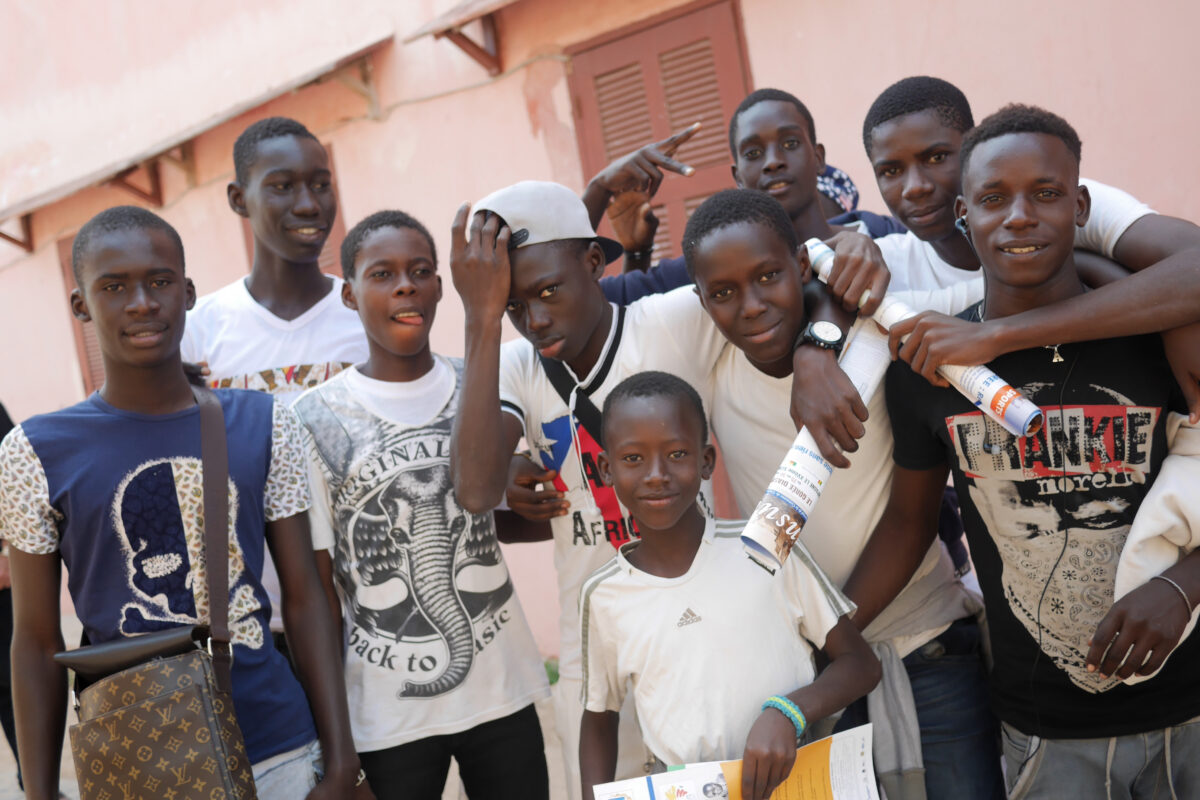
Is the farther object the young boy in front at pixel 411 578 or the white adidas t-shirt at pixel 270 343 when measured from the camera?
the white adidas t-shirt at pixel 270 343

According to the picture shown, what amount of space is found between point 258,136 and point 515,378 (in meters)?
1.24

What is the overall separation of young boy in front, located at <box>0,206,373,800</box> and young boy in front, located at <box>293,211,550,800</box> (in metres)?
0.17

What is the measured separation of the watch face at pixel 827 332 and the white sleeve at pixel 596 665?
2.19ft

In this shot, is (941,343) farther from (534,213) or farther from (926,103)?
(534,213)

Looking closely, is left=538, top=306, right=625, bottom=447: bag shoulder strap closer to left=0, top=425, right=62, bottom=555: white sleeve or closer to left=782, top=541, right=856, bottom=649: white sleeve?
left=782, top=541, right=856, bottom=649: white sleeve

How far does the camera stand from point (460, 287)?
7.41 feet

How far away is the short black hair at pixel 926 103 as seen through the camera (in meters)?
2.34

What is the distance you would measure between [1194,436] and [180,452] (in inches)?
76.4

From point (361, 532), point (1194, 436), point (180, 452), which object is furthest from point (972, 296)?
point (180, 452)

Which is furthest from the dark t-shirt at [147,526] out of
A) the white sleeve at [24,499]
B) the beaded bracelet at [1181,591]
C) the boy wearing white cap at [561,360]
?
the beaded bracelet at [1181,591]

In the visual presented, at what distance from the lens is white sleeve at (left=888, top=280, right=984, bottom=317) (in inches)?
86.8

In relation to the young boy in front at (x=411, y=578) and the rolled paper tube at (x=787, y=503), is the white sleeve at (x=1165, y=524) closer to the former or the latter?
the rolled paper tube at (x=787, y=503)

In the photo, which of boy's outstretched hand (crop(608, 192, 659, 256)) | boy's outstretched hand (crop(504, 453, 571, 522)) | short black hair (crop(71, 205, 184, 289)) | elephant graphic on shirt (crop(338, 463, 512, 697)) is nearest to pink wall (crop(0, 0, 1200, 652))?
boy's outstretched hand (crop(608, 192, 659, 256))

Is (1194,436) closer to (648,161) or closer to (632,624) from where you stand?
(632,624)
